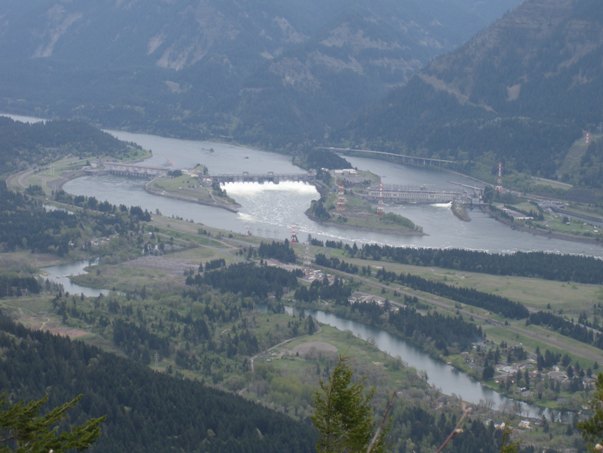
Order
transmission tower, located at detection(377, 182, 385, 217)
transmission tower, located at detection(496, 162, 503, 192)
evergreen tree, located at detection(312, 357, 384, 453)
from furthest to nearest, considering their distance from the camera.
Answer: transmission tower, located at detection(496, 162, 503, 192)
transmission tower, located at detection(377, 182, 385, 217)
evergreen tree, located at detection(312, 357, 384, 453)

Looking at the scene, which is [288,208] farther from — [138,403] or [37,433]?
[37,433]

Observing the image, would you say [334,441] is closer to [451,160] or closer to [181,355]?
[181,355]

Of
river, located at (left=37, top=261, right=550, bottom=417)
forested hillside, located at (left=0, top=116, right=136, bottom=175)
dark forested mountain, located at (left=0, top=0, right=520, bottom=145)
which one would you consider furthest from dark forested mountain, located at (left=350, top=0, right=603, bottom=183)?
river, located at (left=37, top=261, right=550, bottom=417)

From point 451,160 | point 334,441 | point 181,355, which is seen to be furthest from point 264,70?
point 334,441

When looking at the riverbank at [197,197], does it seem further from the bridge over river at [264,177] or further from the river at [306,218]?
the bridge over river at [264,177]

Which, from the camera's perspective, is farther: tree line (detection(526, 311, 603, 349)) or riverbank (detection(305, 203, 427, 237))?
riverbank (detection(305, 203, 427, 237))

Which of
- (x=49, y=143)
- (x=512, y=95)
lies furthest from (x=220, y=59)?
(x=49, y=143)

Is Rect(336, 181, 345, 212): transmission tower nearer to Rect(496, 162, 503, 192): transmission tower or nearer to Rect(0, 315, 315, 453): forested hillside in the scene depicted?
Rect(496, 162, 503, 192): transmission tower
